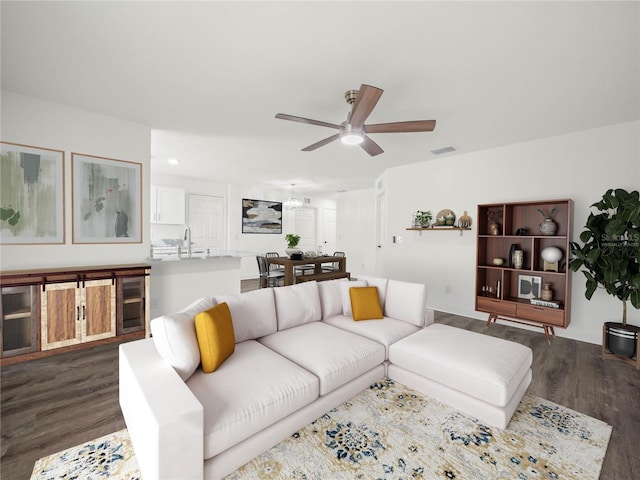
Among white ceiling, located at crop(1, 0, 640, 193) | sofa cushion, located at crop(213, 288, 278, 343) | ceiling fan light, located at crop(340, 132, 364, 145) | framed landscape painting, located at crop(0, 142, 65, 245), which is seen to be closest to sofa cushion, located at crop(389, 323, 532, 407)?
sofa cushion, located at crop(213, 288, 278, 343)

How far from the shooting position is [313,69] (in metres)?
2.39

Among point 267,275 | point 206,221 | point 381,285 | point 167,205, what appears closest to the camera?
point 381,285

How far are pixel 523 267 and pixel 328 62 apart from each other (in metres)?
3.73

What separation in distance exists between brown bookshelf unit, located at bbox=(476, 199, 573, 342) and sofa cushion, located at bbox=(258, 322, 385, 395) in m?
2.54

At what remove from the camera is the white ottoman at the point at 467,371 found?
2.01 meters

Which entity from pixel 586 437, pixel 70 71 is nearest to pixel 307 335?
pixel 586 437

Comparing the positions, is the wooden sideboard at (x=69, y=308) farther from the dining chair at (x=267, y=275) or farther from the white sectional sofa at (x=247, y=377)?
the dining chair at (x=267, y=275)

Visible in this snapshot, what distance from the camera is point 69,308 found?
310 centimetres

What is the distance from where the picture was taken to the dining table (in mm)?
5312

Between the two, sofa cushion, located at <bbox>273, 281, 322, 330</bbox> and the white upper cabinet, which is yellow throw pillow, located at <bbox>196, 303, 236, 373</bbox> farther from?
the white upper cabinet

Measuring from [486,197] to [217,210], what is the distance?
19.8 ft

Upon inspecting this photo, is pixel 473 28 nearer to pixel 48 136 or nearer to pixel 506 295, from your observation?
pixel 506 295

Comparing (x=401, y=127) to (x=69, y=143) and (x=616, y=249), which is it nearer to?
(x=616, y=249)

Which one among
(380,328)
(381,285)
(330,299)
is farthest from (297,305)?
(381,285)
